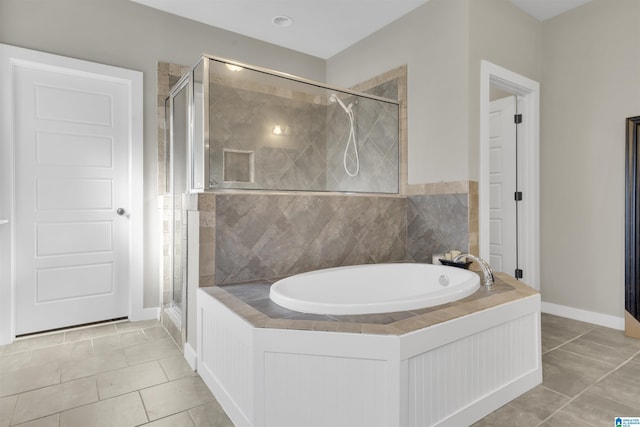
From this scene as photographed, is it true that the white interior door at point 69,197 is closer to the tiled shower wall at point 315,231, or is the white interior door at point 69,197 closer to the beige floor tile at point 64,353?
the beige floor tile at point 64,353

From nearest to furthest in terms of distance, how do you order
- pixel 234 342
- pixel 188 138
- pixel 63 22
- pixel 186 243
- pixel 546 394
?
1. pixel 234 342
2. pixel 546 394
3. pixel 186 243
4. pixel 188 138
5. pixel 63 22

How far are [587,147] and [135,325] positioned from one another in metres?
4.00

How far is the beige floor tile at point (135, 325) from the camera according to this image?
109 inches

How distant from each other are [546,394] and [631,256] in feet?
5.07

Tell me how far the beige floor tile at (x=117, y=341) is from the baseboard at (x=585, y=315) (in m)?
3.39

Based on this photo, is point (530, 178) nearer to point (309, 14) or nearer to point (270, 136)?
point (270, 136)

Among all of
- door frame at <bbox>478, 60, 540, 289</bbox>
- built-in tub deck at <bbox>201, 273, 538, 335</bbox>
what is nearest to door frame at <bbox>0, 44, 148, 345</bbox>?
built-in tub deck at <bbox>201, 273, 538, 335</bbox>

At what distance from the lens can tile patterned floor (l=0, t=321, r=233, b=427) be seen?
164 centimetres

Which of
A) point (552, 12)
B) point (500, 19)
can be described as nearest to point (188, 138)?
point (500, 19)

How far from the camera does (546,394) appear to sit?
1832 mm

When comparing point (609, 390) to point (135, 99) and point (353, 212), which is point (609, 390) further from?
point (135, 99)

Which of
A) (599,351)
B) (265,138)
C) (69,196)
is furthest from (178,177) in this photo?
(599,351)

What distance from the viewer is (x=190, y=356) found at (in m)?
2.17

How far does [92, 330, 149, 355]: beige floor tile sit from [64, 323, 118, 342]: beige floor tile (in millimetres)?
97
